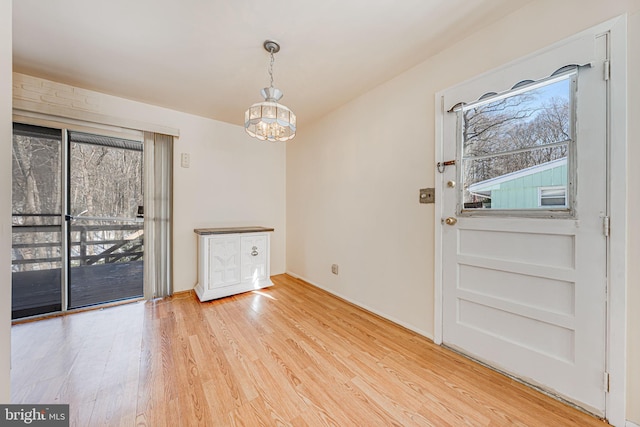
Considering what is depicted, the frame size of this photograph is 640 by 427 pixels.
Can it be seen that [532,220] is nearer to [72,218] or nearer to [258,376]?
[258,376]

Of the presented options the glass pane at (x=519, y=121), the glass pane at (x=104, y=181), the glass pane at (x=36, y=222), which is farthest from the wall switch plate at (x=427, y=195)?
the glass pane at (x=36, y=222)

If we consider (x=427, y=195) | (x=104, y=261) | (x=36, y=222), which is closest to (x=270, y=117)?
(x=427, y=195)

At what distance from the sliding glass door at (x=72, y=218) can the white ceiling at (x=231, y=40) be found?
25.9 inches

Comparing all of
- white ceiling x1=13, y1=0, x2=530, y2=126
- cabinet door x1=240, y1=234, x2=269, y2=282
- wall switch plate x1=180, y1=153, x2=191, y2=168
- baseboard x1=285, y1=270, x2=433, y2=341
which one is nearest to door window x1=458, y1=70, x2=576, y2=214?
white ceiling x1=13, y1=0, x2=530, y2=126

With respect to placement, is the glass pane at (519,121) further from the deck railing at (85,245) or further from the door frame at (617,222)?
the deck railing at (85,245)

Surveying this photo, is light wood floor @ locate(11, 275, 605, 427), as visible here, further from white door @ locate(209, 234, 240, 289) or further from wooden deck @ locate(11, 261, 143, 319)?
white door @ locate(209, 234, 240, 289)

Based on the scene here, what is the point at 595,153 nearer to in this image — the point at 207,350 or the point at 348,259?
the point at 348,259

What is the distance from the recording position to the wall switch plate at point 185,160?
9.92 ft

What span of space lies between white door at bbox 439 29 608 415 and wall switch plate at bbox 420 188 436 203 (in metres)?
0.08

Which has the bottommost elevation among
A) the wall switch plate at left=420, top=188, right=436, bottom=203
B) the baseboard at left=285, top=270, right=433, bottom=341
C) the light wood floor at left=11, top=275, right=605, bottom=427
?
the light wood floor at left=11, top=275, right=605, bottom=427

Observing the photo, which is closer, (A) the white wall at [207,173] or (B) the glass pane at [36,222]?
(B) the glass pane at [36,222]

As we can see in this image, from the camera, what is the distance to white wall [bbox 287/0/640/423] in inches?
52.9

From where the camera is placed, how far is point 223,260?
2.93m

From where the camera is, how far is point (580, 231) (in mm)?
1311
